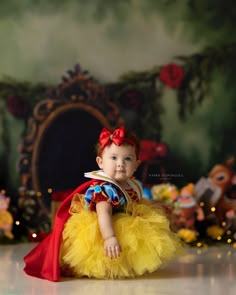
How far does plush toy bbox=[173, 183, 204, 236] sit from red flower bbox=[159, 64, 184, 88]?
0.44 m

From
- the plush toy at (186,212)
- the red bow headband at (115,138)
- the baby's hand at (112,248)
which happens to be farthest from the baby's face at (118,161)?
the plush toy at (186,212)

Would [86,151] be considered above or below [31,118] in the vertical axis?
below

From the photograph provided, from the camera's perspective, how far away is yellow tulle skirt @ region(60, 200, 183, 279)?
149 centimetres

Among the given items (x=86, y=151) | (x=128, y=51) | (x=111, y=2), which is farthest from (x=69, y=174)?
(x=111, y=2)

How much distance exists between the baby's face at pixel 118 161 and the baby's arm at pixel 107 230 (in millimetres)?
94

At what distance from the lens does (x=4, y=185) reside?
89.8 inches

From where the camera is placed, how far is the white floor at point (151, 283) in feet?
4.57

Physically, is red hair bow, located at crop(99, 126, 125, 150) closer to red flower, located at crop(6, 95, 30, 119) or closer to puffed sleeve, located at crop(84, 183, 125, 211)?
puffed sleeve, located at crop(84, 183, 125, 211)

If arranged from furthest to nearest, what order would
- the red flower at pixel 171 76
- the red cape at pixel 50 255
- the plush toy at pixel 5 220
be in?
the red flower at pixel 171 76 → the plush toy at pixel 5 220 → the red cape at pixel 50 255

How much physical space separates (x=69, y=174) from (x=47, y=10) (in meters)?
0.67

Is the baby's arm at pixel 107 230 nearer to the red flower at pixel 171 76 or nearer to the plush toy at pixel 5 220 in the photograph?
the plush toy at pixel 5 220

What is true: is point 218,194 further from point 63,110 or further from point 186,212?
point 63,110

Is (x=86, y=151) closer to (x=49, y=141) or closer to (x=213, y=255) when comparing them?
(x=49, y=141)

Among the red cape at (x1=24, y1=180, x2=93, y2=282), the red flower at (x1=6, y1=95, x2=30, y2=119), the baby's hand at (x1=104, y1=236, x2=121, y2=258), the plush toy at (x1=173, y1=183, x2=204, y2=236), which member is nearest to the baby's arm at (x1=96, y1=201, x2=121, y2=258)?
the baby's hand at (x1=104, y1=236, x2=121, y2=258)
